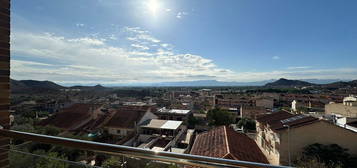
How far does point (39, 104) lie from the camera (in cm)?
2977

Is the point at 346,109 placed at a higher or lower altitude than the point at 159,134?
higher

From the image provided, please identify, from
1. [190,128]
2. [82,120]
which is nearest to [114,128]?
[82,120]

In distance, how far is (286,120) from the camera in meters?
9.60

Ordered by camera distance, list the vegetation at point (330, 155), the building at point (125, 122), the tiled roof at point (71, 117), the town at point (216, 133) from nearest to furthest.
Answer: the town at point (216, 133)
the vegetation at point (330, 155)
the building at point (125, 122)
the tiled roof at point (71, 117)

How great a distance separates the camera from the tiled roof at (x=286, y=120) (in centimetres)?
839

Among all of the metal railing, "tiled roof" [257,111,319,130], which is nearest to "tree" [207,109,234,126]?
"tiled roof" [257,111,319,130]

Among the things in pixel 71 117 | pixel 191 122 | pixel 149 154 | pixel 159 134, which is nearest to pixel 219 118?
pixel 191 122

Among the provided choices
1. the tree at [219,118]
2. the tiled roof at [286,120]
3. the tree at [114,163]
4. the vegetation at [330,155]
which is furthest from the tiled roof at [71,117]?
the vegetation at [330,155]

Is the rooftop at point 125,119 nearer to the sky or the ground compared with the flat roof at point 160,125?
nearer to the sky

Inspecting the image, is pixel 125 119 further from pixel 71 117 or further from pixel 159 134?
pixel 71 117

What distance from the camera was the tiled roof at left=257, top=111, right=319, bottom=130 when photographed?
8.39 m

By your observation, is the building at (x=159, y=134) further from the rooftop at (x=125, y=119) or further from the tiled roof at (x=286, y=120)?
the tiled roof at (x=286, y=120)

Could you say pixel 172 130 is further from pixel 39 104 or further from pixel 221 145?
pixel 39 104

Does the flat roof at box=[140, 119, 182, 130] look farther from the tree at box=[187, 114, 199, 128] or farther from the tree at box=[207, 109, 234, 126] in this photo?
the tree at box=[207, 109, 234, 126]
